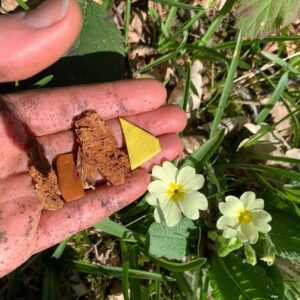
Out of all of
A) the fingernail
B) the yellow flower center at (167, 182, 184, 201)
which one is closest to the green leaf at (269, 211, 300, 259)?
the yellow flower center at (167, 182, 184, 201)

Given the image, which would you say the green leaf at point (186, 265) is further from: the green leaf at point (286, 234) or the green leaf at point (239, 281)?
the green leaf at point (286, 234)

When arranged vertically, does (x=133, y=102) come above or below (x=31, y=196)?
above

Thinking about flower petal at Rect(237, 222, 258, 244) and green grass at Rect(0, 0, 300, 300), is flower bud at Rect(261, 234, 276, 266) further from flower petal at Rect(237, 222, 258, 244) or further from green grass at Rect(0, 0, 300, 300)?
green grass at Rect(0, 0, 300, 300)

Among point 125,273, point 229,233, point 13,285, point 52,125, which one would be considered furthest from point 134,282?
point 52,125

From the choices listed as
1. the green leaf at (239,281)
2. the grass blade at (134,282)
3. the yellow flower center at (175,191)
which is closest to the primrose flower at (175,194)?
the yellow flower center at (175,191)

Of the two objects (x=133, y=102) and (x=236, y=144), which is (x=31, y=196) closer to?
(x=133, y=102)

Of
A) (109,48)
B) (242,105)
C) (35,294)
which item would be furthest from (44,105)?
(242,105)
